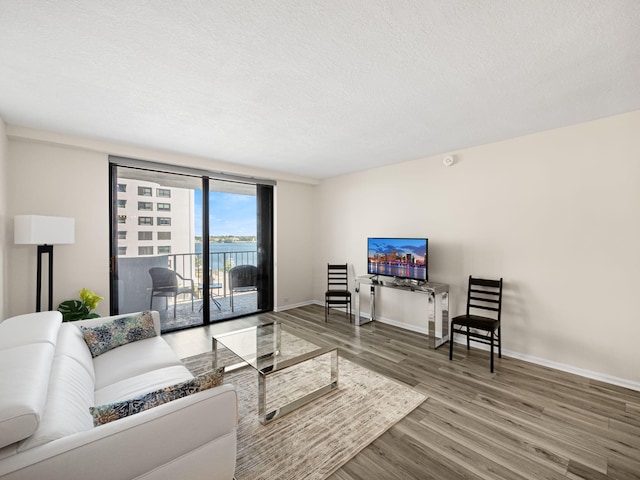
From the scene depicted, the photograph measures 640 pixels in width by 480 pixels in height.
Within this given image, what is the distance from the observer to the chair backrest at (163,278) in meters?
4.15

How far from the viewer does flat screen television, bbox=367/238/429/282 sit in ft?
12.9

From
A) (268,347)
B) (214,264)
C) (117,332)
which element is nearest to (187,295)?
(214,264)

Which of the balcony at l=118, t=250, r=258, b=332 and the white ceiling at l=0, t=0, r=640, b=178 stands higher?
the white ceiling at l=0, t=0, r=640, b=178

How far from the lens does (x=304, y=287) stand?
590 centimetres

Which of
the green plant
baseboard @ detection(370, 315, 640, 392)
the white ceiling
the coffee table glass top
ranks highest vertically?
the white ceiling

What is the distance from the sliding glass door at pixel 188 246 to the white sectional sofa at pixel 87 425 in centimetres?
204

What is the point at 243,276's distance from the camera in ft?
17.0

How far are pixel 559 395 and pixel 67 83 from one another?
16.2ft

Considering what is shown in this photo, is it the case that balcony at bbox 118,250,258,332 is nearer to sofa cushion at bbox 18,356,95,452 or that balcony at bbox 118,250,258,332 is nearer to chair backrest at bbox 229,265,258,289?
chair backrest at bbox 229,265,258,289

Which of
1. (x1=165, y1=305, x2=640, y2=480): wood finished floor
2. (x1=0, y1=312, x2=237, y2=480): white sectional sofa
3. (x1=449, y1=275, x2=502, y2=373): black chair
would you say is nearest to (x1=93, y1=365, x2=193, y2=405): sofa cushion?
(x1=0, y1=312, x2=237, y2=480): white sectional sofa

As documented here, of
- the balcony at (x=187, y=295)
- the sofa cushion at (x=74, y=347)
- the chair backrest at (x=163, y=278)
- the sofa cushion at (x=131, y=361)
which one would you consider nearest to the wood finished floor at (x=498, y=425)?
the sofa cushion at (x=131, y=361)

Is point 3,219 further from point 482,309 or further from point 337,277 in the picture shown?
point 482,309

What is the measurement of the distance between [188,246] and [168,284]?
0.64 meters

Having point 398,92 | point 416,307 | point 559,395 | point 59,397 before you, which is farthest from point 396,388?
point 398,92
